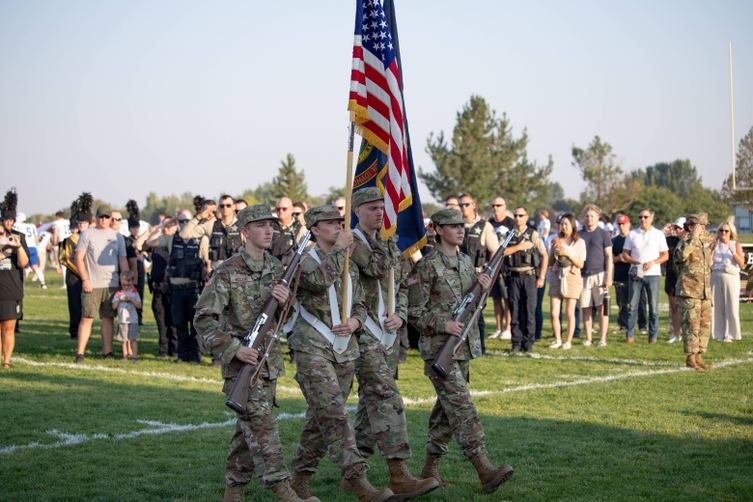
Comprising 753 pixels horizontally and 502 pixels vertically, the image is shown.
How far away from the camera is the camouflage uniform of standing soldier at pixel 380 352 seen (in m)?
6.21

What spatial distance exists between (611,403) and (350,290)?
15.1 ft

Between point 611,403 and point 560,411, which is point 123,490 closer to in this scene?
point 560,411

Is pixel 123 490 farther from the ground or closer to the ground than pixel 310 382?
closer to the ground

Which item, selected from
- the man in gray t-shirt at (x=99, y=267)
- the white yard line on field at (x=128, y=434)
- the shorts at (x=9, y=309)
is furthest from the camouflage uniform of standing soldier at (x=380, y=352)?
the man in gray t-shirt at (x=99, y=267)

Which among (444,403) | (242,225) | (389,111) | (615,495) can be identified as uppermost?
(389,111)

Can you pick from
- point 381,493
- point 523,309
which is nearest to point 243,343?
point 381,493

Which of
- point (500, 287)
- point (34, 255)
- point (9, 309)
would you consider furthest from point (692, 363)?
point (34, 255)

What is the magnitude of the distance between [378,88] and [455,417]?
288 cm

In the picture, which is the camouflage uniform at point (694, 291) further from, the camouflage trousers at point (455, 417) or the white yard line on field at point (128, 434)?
the camouflage trousers at point (455, 417)

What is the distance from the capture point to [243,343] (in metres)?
5.88

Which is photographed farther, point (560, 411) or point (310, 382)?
point (560, 411)

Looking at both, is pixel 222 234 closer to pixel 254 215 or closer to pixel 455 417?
pixel 254 215

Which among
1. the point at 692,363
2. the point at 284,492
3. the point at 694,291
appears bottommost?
the point at 284,492

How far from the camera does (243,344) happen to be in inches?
231
